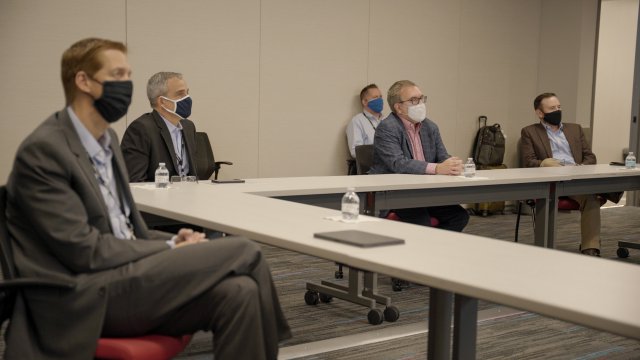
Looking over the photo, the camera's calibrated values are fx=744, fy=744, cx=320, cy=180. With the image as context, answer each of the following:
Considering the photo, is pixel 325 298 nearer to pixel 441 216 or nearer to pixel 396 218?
pixel 396 218

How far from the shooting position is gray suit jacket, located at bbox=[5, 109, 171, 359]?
1.95m

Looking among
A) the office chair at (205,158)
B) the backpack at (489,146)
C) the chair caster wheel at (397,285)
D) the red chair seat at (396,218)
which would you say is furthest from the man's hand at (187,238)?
the backpack at (489,146)

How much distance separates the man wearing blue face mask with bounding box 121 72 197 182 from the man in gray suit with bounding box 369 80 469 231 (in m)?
1.29

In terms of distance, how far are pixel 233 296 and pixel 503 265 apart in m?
0.73

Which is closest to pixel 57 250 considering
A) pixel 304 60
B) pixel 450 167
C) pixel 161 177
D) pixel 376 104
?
pixel 161 177

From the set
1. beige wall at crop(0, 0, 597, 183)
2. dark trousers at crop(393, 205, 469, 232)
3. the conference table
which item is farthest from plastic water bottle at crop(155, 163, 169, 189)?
beige wall at crop(0, 0, 597, 183)

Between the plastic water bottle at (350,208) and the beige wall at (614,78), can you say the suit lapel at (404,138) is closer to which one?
the plastic water bottle at (350,208)

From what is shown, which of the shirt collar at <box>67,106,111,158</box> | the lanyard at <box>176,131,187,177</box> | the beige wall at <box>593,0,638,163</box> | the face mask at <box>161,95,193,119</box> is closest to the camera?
the shirt collar at <box>67,106,111,158</box>

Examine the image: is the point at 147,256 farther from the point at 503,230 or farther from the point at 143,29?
the point at 503,230

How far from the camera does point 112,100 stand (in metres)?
2.29

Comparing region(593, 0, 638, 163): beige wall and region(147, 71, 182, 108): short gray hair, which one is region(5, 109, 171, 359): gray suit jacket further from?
region(593, 0, 638, 163): beige wall

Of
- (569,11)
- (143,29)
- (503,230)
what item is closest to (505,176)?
(503,230)

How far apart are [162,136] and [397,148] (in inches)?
61.4

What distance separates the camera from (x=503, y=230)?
23.7 feet
